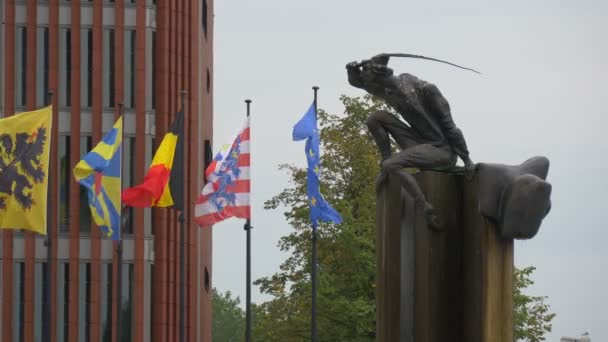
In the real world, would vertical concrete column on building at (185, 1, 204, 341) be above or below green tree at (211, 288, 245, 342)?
above

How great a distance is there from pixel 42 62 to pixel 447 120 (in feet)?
174

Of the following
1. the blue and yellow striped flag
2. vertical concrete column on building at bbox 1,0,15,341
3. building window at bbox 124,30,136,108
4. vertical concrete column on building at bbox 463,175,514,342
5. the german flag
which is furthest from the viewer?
building window at bbox 124,30,136,108

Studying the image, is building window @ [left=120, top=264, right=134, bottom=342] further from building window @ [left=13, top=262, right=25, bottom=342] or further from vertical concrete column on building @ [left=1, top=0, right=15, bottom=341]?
vertical concrete column on building @ [left=1, top=0, right=15, bottom=341]

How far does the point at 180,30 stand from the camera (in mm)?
68562

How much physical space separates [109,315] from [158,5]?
11.7 m

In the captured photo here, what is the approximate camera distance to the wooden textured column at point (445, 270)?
585 inches

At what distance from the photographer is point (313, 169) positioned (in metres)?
47.1

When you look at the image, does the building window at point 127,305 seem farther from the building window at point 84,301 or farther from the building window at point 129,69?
the building window at point 129,69

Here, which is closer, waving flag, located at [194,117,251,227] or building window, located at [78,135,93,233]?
waving flag, located at [194,117,251,227]

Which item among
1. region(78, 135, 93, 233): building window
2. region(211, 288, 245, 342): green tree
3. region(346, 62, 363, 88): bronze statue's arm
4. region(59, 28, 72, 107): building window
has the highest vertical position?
region(59, 28, 72, 107): building window

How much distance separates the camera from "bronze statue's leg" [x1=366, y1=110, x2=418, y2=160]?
51.7 ft

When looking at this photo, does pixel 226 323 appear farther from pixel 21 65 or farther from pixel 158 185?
pixel 158 185

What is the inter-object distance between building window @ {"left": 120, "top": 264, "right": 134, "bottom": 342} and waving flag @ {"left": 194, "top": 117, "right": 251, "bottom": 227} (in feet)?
61.8

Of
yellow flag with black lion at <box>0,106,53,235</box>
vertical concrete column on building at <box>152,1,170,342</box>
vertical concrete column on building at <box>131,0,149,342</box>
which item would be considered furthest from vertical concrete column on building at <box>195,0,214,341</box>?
yellow flag with black lion at <box>0,106,53,235</box>
